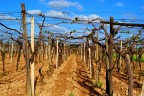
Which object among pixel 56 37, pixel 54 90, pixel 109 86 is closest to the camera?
pixel 109 86

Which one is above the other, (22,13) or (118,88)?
(22,13)

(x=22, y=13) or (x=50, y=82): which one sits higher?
(x=22, y=13)

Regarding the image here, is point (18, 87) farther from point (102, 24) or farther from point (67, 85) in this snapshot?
point (102, 24)

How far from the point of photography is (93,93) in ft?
46.5

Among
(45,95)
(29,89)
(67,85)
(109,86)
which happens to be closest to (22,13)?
(29,89)

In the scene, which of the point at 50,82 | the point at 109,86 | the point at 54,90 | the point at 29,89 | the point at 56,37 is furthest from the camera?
the point at 56,37

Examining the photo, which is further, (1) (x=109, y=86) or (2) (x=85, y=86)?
(2) (x=85, y=86)

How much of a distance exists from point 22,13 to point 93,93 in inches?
205

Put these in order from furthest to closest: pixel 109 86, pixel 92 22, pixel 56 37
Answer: pixel 56 37 → pixel 92 22 → pixel 109 86

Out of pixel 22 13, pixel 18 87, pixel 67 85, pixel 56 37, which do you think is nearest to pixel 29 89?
pixel 22 13

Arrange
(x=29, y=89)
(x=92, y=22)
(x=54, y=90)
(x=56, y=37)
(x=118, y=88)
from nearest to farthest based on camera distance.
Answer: (x=29, y=89)
(x=92, y=22)
(x=54, y=90)
(x=118, y=88)
(x=56, y=37)

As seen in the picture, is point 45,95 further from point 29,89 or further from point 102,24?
point 102,24

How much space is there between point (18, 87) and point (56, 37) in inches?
532

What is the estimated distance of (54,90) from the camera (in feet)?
48.9
